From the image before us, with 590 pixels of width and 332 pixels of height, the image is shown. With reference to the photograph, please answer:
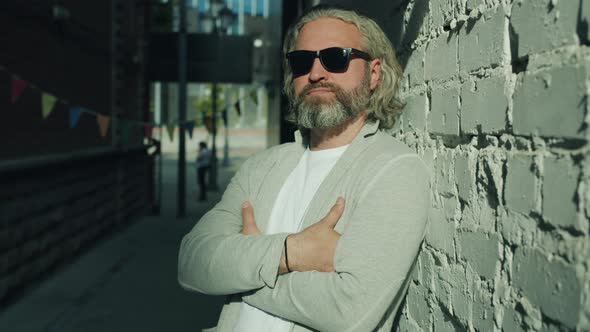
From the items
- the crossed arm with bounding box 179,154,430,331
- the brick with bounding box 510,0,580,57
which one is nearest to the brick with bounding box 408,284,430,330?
the crossed arm with bounding box 179,154,430,331

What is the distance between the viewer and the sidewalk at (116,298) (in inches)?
255

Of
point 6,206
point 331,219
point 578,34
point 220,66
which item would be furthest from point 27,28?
point 578,34

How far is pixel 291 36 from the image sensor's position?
258 centimetres

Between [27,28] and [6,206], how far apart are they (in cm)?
236

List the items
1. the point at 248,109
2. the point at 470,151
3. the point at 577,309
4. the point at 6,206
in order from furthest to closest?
1. the point at 248,109
2. the point at 6,206
3. the point at 470,151
4. the point at 577,309

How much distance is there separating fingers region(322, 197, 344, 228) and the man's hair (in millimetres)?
505

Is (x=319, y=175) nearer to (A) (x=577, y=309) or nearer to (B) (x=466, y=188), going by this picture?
(B) (x=466, y=188)

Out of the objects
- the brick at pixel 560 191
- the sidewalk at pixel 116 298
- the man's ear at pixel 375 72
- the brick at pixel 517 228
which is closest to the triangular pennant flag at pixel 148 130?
the sidewalk at pixel 116 298

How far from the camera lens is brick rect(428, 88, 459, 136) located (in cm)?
210

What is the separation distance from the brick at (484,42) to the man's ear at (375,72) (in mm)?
428

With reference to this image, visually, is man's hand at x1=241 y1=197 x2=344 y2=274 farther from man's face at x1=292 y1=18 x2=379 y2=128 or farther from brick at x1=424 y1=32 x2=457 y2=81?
brick at x1=424 y1=32 x2=457 y2=81

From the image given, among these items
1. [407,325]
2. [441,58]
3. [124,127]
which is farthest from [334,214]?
[124,127]

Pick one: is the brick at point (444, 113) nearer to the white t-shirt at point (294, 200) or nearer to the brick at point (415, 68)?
the brick at point (415, 68)

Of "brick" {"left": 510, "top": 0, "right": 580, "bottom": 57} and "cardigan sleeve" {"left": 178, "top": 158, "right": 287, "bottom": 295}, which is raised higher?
"brick" {"left": 510, "top": 0, "right": 580, "bottom": 57}
